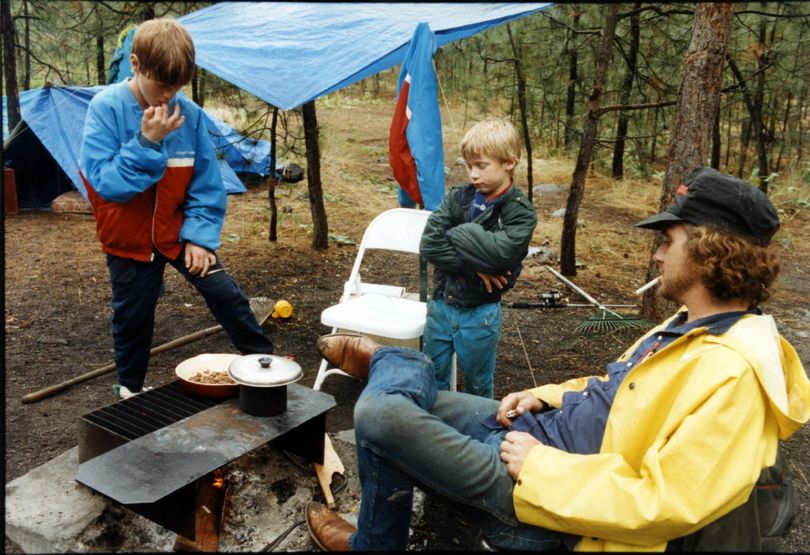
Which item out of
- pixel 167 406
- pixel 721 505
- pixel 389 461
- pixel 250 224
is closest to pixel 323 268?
pixel 250 224

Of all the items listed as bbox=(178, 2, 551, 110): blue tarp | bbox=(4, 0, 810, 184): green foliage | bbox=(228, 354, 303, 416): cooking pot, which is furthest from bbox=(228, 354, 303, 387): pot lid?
bbox=(4, 0, 810, 184): green foliage

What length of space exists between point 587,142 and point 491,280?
9.86 ft

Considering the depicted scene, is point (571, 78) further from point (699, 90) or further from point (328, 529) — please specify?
point (328, 529)

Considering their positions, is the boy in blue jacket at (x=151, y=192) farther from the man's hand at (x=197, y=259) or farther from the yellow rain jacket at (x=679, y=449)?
the yellow rain jacket at (x=679, y=449)

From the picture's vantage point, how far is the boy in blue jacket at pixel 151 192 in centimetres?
250

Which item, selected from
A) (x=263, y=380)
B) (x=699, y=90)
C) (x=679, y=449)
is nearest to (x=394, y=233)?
(x=263, y=380)

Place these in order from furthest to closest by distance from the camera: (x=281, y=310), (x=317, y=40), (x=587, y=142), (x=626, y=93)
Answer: (x=626, y=93)
(x=587, y=142)
(x=281, y=310)
(x=317, y=40)

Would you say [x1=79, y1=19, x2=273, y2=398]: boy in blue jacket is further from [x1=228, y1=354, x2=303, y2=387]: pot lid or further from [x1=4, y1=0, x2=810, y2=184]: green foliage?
[x1=4, y1=0, x2=810, y2=184]: green foliage

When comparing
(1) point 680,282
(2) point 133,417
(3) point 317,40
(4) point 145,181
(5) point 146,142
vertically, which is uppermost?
(3) point 317,40

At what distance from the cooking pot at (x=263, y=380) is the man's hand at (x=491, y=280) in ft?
3.26

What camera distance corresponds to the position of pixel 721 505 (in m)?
1.40

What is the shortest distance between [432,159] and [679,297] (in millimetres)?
2100

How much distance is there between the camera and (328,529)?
83.0 inches

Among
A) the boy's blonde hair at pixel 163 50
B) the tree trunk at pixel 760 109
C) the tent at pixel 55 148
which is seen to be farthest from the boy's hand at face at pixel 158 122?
the tree trunk at pixel 760 109
